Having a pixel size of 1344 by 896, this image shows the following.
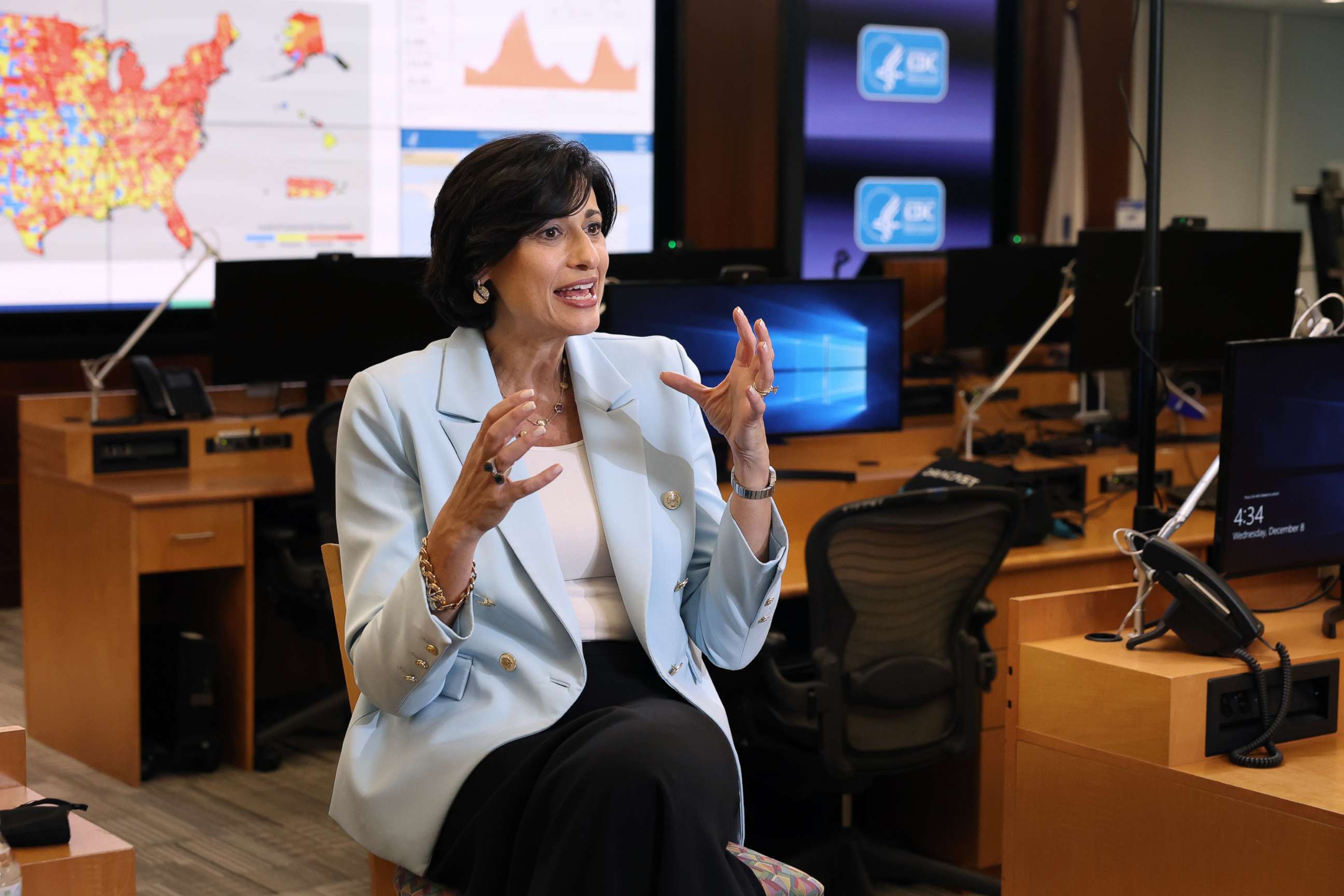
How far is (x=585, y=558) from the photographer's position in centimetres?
193

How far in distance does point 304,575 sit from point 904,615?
172 cm

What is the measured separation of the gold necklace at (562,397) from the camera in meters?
2.01

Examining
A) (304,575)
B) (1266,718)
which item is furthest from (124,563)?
(1266,718)

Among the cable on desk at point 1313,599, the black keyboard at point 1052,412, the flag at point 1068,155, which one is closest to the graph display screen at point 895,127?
the flag at point 1068,155

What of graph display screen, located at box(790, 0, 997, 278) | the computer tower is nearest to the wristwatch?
the computer tower

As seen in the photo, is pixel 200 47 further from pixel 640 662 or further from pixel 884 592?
pixel 640 662

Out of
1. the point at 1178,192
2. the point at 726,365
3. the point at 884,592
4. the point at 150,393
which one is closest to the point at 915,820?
the point at 884,592

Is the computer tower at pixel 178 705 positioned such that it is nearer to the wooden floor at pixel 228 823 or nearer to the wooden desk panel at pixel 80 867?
the wooden floor at pixel 228 823

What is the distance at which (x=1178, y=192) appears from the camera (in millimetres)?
9742

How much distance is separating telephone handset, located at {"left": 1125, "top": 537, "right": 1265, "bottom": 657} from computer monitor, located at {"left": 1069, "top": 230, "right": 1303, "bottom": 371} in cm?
229

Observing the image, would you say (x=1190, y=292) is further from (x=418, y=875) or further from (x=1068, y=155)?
(x=418, y=875)

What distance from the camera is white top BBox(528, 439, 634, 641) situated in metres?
1.93

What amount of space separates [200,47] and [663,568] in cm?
408

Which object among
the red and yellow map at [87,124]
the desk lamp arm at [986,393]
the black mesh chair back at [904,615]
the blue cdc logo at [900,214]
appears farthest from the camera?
the blue cdc logo at [900,214]
